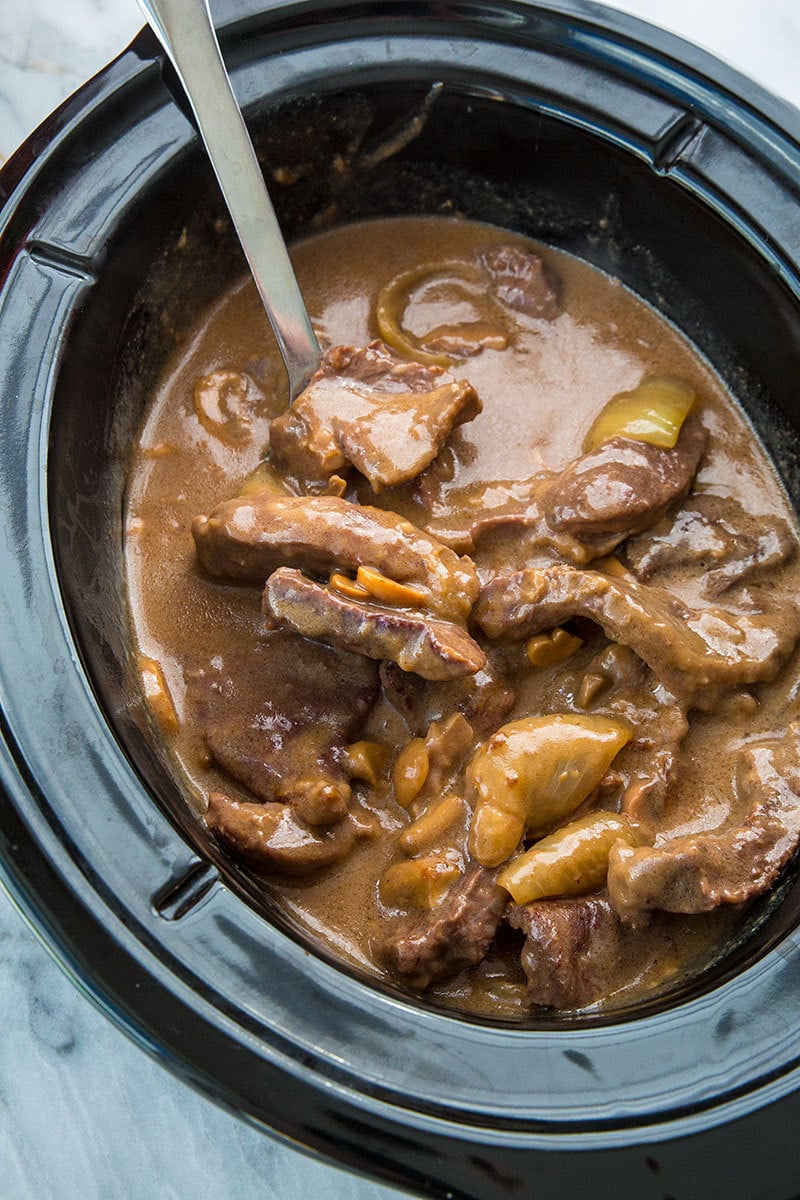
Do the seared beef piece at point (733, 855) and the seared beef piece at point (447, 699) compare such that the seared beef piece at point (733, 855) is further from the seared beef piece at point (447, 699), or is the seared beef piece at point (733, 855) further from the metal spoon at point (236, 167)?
the metal spoon at point (236, 167)

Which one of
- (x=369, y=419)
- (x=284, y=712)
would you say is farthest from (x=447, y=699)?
(x=369, y=419)

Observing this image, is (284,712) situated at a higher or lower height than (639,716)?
higher

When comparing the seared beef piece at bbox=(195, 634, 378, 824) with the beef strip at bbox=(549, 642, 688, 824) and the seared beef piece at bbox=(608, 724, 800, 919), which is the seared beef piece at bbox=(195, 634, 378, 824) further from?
the seared beef piece at bbox=(608, 724, 800, 919)

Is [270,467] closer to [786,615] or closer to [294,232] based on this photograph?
[294,232]

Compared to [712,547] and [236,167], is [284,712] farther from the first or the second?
[236,167]

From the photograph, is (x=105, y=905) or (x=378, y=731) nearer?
(x=105, y=905)

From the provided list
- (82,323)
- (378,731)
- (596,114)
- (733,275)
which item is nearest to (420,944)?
(378,731)
